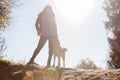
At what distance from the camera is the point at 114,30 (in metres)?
25.5

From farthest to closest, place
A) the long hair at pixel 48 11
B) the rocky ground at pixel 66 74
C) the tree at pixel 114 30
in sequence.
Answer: the tree at pixel 114 30 < the long hair at pixel 48 11 < the rocky ground at pixel 66 74

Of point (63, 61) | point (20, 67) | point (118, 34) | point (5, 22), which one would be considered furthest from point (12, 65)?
point (118, 34)

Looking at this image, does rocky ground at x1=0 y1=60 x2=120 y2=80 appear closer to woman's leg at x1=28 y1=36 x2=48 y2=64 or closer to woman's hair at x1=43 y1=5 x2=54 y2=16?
woman's leg at x1=28 y1=36 x2=48 y2=64

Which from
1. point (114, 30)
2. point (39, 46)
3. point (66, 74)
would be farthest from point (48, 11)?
point (114, 30)

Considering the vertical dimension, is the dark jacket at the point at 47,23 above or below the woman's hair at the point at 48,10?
below

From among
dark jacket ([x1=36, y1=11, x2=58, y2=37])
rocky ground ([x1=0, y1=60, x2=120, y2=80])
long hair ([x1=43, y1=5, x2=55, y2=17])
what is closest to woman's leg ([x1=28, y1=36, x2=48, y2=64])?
dark jacket ([x1=36, y1=11, x2=58, y2=37])

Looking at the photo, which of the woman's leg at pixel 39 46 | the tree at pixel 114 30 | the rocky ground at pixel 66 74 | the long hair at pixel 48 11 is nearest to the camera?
the rocky ground at pixel 66 74

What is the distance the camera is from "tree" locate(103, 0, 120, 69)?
82.2ft

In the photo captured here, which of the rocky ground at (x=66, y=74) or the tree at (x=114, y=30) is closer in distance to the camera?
the rocky ground at (x=66, y=74)

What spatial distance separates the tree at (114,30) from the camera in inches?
987

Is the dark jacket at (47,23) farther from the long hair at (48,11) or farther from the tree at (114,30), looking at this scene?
the tree at (114,30)

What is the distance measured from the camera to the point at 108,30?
87.7ft

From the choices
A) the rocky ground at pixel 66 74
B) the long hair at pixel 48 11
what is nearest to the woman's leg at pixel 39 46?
the rocky ground at pixel 66 74

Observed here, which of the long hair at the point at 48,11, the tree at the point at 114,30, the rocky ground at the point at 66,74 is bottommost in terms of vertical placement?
the rocky ground at the point at 66,74
